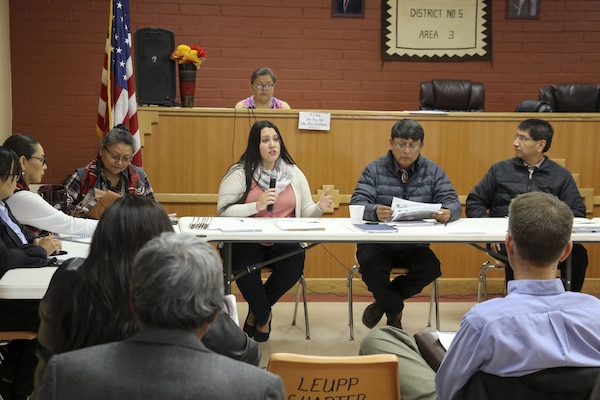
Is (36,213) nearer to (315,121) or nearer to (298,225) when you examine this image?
(298,225)

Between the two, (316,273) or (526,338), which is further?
(316,273)

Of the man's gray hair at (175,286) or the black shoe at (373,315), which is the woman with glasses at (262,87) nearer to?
the black shoe at (373,315)

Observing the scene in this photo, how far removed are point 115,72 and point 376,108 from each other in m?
2.88

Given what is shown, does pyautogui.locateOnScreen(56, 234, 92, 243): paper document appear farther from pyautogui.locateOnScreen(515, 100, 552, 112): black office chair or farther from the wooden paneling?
pyautogui.locateOnScreen(515, 100, 552, 112): black office chair

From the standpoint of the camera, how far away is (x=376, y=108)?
23.0ft

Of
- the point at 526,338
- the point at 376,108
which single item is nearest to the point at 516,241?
the point at 526,338

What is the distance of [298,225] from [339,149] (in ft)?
5.17

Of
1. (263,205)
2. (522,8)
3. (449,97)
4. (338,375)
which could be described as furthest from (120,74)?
(522,8)

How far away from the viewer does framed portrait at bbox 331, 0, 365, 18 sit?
6.82 meters

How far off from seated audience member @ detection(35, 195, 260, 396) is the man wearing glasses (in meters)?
2.28

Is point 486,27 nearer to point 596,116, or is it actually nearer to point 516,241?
point 596,116

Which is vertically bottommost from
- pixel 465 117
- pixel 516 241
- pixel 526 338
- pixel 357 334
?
pixel 357 334

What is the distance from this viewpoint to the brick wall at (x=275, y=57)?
21.4ft

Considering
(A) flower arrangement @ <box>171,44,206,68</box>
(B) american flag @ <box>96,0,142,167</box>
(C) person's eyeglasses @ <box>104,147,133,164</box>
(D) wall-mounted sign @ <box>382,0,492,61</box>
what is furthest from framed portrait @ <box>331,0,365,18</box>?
(C) person's eyeglasses @ <box>104,147,133,164</box>
